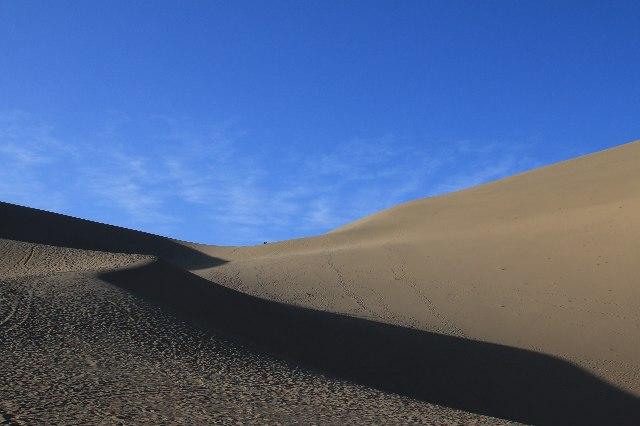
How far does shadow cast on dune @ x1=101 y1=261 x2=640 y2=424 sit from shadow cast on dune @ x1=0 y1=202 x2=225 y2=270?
11.6 metres

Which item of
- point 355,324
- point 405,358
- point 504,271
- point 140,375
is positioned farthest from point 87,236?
point 140,375

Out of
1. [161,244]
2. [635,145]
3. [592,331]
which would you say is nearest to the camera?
[592,331]

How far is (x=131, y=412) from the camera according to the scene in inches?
201

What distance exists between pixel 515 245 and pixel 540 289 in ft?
13.3

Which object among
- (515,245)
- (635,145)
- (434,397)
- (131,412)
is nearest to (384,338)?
(434,397)

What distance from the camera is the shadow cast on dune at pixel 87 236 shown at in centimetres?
2258

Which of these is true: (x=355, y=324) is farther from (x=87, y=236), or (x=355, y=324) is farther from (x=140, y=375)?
(x=87, y=236)

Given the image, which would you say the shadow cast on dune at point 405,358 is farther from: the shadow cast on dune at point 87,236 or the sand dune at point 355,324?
the shadow cast on dune at point 87,236

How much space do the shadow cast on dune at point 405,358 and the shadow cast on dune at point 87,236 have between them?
38.0 ft

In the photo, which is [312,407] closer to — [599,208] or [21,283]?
[21,283]

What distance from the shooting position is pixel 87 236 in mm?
24266

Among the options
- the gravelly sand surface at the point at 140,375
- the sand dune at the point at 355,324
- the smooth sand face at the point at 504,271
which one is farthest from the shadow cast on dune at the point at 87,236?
the gravelly sand surface at the point at 140,375

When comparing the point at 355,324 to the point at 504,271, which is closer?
the point at 355,324

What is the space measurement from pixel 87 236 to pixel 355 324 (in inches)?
599
